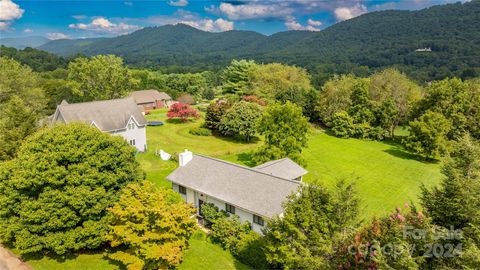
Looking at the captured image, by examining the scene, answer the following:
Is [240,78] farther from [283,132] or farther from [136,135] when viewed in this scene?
[283,132]

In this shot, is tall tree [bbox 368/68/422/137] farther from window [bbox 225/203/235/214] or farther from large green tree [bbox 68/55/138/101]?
large green tree [bbox 68/55/138/101]

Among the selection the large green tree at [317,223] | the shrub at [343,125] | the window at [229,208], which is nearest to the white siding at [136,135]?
the window at [229,208]

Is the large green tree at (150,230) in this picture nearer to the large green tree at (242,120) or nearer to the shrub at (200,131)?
the large green tree at (242,120)

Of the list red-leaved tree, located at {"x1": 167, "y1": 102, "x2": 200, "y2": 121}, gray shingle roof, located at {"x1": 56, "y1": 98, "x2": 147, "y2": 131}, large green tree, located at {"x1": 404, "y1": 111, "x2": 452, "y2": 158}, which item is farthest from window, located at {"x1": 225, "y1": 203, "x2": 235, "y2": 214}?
red-leaved tree, located at {"x1": 167, "y1": 102, "x2": 200, "y2": 121}

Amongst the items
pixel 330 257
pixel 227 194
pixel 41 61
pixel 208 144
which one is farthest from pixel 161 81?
pixel 330 257

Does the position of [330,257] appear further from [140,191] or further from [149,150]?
[149,150]
